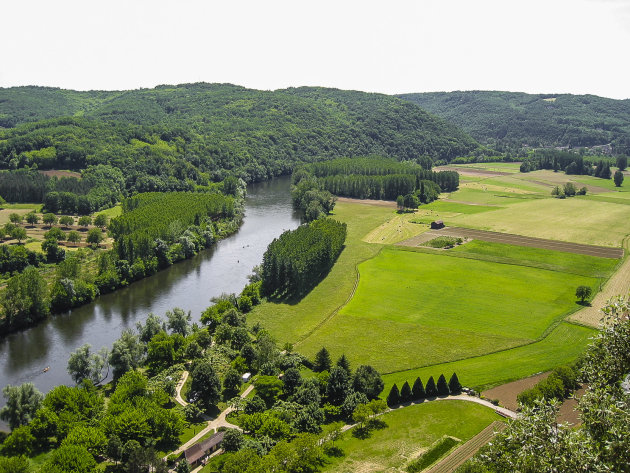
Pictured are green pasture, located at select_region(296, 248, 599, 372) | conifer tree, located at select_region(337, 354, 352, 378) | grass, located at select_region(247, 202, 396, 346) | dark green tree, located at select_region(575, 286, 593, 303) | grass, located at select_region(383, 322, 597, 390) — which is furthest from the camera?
dark green tree, located at select_region(575, 286, 593, 303)

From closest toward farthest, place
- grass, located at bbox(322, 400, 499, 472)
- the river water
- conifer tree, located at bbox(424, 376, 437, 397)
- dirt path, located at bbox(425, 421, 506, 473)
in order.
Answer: dirt path, located at bbox(425, 421, 506, 473), grass, located at bbox(322, 400, 499, 472), conifer tree, located at bbox(424, 376, 437, 397), the river water

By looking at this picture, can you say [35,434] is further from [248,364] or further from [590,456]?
[590,456]

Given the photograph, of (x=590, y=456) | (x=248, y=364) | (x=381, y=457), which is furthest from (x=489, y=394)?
(x=590, y=456)

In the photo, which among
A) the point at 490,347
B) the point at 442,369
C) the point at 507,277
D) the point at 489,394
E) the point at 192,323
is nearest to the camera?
the point at 489,394

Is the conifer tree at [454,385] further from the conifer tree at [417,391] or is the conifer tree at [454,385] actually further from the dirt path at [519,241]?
the dirt path at [519,241]

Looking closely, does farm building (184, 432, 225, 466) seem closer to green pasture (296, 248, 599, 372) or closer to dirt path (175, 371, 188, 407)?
dirt path (175, 371, 188, 407)

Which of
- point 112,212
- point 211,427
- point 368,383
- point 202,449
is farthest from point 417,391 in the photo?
point 112,212

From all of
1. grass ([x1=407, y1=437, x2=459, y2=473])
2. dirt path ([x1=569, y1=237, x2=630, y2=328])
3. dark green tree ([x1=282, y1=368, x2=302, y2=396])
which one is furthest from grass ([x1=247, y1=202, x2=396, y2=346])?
dirt path ([x1=569, y1=237, x2=630, y2=328])
